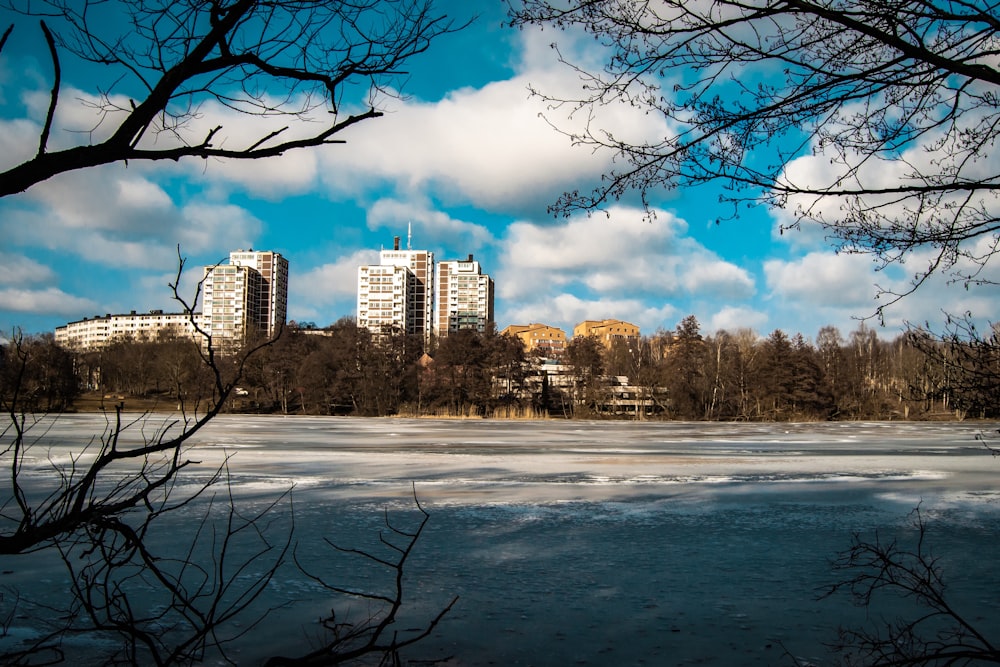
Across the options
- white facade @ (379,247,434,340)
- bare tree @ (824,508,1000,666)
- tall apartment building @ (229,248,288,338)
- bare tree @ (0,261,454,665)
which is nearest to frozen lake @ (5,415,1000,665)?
bare tree @ (824,508,1000,666)

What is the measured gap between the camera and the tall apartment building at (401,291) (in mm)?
130375

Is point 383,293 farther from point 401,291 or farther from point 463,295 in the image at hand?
point 463,295

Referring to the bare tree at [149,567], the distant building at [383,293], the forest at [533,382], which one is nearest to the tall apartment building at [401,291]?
the distant building at [383,293]

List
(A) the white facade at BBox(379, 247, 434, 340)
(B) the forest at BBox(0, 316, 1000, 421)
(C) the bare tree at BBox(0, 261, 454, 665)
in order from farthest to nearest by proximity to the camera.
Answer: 1. (A) the white facade at BBox(379, 247, 434, 340)
2. (B) the forest at BBox(0, 316, 1000, 421)
3. (C) the bare tree at BBox(0, 261, 454, 665)

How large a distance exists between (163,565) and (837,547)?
5.25m

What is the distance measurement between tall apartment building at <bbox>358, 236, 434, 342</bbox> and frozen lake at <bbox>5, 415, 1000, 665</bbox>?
4566 inches

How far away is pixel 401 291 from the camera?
131 meters

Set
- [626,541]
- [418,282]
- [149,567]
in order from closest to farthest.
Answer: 1. [149,567]
2. [626,541]
3. [418,282]

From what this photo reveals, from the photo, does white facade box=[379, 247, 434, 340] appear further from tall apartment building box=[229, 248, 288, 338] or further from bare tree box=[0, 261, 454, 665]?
bare tree box=[0, 261, 454, 665]

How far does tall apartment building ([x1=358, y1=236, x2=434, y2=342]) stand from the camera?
130 metres

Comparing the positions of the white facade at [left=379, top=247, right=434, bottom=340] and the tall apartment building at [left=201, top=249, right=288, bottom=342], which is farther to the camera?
the white facade at [left=379, top=247, right=434, bottom=340]

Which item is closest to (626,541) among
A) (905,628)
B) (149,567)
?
(905,628)

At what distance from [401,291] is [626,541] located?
12720 centimetres

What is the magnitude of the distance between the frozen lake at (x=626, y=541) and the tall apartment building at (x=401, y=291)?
4566 inches
